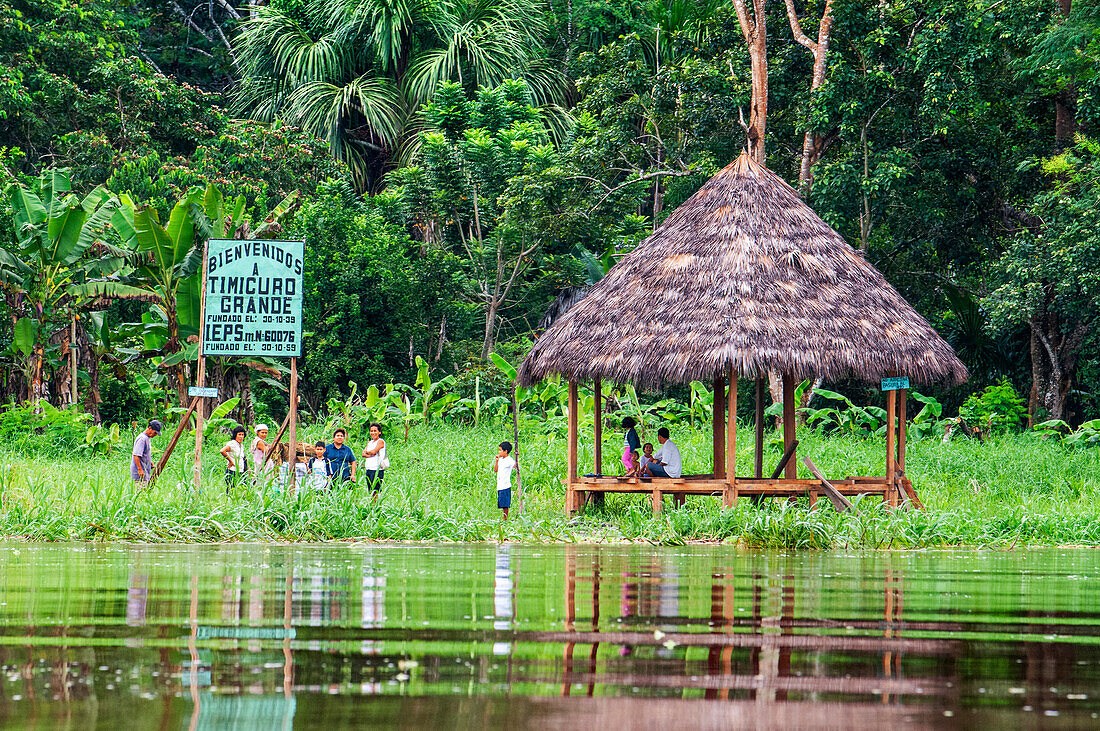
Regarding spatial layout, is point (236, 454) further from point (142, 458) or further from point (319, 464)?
point (319, 464)

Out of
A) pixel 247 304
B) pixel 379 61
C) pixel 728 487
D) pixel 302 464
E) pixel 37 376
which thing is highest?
pixel 379 61

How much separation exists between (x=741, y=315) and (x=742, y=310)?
0.28ft

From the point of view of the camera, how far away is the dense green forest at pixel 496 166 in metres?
22.0

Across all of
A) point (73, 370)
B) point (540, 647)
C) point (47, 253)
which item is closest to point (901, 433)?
point (540, 647)

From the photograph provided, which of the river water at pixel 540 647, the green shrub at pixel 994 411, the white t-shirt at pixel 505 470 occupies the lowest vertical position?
the river water at pixel 540 647

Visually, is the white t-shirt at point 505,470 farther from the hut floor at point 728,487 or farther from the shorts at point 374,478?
the shorts at point 374,478

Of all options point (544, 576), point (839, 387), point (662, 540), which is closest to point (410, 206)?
point (839, 387)

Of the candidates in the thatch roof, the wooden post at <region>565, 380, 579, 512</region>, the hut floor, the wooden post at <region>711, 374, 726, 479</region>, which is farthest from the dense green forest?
the hut floor

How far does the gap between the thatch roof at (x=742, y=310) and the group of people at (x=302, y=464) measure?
213 cm

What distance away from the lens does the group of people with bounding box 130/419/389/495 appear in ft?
48.5

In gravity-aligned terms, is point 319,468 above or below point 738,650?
above

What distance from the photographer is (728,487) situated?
1466 cm

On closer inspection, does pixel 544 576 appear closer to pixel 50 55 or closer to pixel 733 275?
pixel 733 275

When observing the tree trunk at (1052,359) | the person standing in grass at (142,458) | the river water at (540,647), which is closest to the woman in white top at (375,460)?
the person standing in grass at (142,458)
